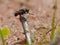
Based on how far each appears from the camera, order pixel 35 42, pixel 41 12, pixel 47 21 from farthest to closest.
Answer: pixel 41 12 < pixel 47 21 < pixel 35 42

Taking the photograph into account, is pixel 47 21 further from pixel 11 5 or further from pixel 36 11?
pixel 11 5

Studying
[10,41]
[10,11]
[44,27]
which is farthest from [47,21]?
[10,11]

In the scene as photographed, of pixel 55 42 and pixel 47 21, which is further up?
pixel 55 42

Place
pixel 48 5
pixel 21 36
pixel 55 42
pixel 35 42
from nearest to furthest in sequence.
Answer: pixel 55 42 → pixel 35 42 → pixel 21 36 → pixel 48 5

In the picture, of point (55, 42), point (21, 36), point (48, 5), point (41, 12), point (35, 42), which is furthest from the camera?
point (48, 5)

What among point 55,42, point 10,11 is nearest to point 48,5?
point 10,11

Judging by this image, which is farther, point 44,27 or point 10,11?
point 10,11

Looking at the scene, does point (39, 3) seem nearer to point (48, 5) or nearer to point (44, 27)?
point (48, 5)
